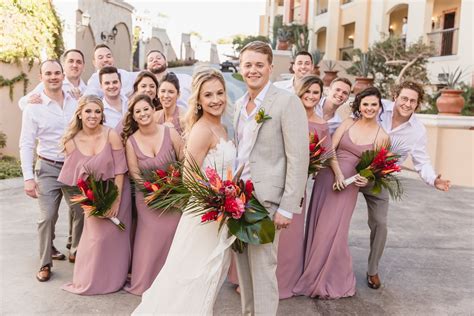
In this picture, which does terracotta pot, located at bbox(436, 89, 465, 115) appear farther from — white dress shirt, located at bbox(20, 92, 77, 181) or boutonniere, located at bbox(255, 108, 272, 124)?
boutonniere, located at bbox(255, 108, 272, 124)

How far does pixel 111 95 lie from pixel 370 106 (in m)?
2.81

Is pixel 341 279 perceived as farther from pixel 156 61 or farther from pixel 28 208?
pixel 28 208

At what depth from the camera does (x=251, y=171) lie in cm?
329

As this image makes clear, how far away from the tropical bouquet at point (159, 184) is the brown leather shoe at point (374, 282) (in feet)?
7.37

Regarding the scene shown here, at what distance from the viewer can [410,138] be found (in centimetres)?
480

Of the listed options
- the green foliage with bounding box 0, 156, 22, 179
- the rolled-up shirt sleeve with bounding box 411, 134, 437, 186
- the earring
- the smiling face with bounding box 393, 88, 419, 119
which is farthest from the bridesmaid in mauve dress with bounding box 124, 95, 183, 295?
the green foliage with bounding box 0, 156, 22, 179

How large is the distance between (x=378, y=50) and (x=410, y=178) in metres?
6.06

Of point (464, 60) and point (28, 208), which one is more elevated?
point (464, 60)

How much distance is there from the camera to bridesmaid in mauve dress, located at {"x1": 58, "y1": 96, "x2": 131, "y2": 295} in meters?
4.37

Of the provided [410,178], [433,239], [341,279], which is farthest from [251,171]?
[410,178]

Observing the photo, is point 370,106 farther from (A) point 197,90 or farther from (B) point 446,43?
(B) point 446,43

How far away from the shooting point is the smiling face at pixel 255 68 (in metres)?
3.27

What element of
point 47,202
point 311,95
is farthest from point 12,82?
point 311,95

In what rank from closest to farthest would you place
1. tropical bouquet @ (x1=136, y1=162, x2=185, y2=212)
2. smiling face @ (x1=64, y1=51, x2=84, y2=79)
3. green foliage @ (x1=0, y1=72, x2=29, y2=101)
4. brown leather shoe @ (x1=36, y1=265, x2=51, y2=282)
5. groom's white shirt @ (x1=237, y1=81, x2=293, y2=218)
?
groom's white shirt @ (x1=237, y1=81, x2=293, y2=218), tropical bouquet @ (x1=136, y1=162, x2=185, y2=212), brown leather shoe @ (x1=36, y1=265, x2=51, y2=282), smiling face @ (x1=64, y1=51, x2=84, y2=79), green foliage @ (x1=0, y1=72, x2=29, y2=101)
